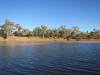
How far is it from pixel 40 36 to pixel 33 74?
516ft

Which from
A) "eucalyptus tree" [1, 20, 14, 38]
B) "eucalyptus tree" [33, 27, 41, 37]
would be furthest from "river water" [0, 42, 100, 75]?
"eucalyptus tree" [33, 27, 41, 37]

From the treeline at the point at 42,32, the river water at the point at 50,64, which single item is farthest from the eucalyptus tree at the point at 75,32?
the river water at the point at 50,64

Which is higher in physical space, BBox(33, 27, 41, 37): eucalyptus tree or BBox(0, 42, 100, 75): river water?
BBox(33, 27, 41, 37): eucalyptus tree

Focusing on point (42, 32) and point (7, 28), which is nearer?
point (7, 28)

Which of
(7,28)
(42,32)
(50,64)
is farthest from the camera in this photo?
(42,32)

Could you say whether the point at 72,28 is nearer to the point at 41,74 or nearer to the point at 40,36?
the point at 40,36

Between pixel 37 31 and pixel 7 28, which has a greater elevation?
pixel 7 28

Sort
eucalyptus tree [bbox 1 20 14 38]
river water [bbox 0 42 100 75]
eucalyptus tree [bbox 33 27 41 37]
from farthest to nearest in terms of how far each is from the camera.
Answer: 1. eucalyptus tree [bbox 33 27 41 37]
2. eucalyptus tree [bbox 1 20 14 38]
3. river water [bbox 0 42 100 75]

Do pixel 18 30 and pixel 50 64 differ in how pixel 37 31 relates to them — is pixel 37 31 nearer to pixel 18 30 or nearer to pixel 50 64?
pixel 18 30

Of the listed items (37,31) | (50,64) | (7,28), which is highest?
(7,28)

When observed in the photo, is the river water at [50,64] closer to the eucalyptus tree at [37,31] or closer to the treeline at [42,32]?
the treeline at [42,32]

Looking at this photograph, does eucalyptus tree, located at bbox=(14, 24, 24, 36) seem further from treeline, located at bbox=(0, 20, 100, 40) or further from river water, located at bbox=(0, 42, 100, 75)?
river water, located at bbox=(0, 42, 100, 75)

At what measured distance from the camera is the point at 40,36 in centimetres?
17962

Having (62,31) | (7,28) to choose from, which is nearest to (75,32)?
(62,31)
